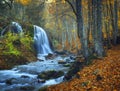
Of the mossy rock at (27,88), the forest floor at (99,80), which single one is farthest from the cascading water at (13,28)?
the forest floor at (99,80)

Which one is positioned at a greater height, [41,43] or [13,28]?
[13,28]

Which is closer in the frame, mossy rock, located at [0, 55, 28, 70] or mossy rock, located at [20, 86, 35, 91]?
mossy rock, located at [20, 86, 35, 91]

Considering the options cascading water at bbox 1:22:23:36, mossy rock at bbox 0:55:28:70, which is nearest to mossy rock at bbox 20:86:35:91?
mossy rock at bbox 0:55:28:70

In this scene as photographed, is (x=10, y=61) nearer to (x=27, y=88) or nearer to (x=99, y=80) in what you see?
(x=27, y=88)

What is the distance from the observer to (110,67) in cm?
1335

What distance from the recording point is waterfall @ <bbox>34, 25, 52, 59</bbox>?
36362mm

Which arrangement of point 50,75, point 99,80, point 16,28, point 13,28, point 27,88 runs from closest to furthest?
point 99,80
point 27,88
point 50,75
point 13,28
point 16,28

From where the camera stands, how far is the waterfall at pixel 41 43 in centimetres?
3636

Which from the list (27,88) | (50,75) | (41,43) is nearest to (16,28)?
(41,43)

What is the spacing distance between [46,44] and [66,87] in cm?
2777

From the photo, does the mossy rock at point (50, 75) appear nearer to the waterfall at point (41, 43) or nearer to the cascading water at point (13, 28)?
the cascading water at point (13, 28)

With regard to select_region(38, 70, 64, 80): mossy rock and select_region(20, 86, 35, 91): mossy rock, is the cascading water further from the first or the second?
select_region(20, 86, 35, 91): mossy rock

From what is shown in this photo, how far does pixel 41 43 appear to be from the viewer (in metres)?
38.2

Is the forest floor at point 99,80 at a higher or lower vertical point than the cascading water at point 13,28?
lower
